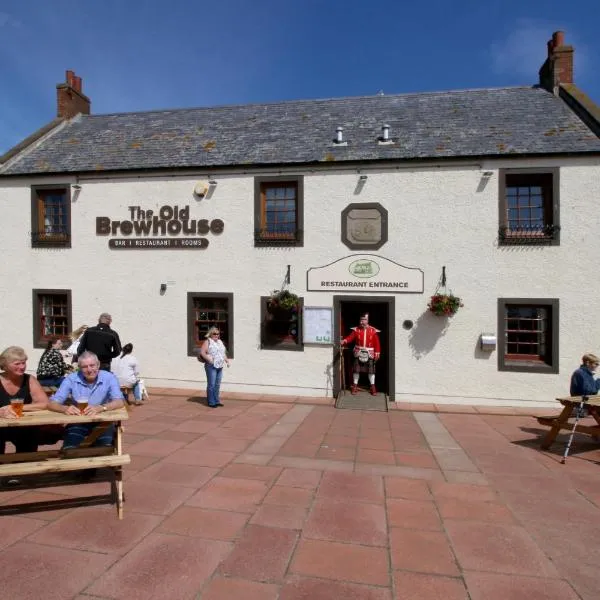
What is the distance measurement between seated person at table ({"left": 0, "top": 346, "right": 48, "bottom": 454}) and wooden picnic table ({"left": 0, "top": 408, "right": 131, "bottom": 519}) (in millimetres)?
289

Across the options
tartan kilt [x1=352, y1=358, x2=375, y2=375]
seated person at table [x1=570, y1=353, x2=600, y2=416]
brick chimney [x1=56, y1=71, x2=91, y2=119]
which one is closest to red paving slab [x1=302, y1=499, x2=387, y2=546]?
seated person at table [x1=570, y1=353, x2=600, y2=416]

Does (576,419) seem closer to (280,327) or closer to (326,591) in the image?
(326,591)

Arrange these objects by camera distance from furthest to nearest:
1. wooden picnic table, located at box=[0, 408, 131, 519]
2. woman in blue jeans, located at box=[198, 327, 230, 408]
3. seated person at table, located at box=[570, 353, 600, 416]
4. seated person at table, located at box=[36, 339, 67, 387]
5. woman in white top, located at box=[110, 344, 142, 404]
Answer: woman in blue jeans, located at box=[198, 327, 230, 408], woman in white top, located at box=[110, 344, 142, 404], seated person at table, located at box=[36, 339, 67, 387], seated person at table, located at box=[570, 353, 600, 416], wooden picnic table, located at box=[0, 408, 131, 519]

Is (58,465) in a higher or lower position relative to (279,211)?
lower

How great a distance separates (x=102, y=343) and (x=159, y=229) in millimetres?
3817

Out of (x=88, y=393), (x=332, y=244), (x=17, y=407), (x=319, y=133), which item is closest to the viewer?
(x=17, y=407)

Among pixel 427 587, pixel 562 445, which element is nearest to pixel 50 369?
pixel 427 587

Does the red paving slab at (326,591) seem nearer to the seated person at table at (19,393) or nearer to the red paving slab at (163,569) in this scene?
the red paving slab at (163,569)

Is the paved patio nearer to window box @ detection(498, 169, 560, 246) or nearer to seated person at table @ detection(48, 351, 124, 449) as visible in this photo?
seated person at table @ detection(48, 351, 124, 449)

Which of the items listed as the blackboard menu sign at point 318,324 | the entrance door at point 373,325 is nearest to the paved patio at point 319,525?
the entrance door at point 373,325

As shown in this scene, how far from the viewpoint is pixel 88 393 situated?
475 centimetres

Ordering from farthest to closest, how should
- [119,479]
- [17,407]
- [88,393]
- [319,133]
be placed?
1. [319,133]
2. [88,393]
3. [17,407]
4. [119,479]

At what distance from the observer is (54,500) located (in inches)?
172

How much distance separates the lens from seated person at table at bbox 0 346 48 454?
14.8ft
